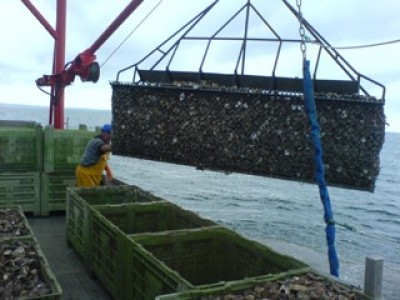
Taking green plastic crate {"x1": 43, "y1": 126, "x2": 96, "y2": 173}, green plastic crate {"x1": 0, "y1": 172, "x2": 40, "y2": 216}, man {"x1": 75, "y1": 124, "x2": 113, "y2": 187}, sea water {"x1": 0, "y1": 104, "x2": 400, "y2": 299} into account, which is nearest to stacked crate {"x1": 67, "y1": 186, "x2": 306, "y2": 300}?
man {"x1": 75, "y1": 124, "x2": 113, "y2": 187}

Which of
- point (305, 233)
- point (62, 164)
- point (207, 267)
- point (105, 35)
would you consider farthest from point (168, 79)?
point (305, 233)

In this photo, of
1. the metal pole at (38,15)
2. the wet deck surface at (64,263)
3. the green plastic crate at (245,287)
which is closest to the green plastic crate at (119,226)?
the wet deck surface at (64,263)

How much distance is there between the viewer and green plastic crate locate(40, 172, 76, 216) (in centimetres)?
823

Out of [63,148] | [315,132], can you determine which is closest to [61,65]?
[63,148]

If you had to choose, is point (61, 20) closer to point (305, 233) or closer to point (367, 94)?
point (367, 94)

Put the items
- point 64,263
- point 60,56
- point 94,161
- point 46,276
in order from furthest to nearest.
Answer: point 60,56
point 94,161
point 64,263
point 46,276

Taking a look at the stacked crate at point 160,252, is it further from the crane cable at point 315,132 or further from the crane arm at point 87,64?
the crane arm at point 87,64

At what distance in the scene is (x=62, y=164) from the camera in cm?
830

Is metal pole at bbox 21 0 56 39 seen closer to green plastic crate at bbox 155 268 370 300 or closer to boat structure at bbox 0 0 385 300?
boat structure at bbox 0 0 385 300

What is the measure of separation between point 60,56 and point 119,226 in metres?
9.41

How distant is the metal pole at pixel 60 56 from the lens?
13.1 meters

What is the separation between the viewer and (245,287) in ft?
10.9

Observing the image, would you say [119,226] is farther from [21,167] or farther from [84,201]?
[21,167]

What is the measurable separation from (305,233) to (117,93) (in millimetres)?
20566
